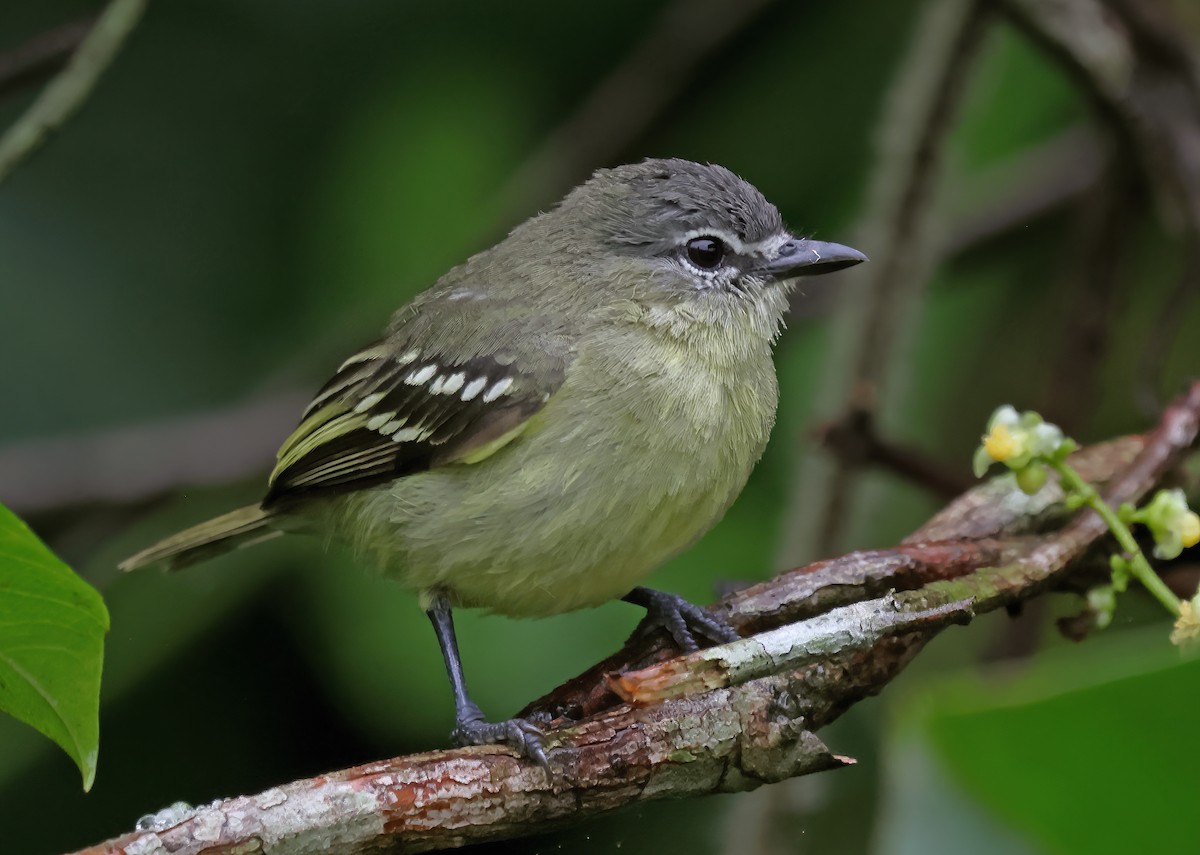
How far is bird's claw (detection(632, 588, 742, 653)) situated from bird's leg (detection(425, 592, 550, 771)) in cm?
41

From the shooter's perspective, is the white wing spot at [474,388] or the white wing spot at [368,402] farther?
the white wing spot at [368,402]

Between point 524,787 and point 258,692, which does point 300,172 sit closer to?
point 258,692

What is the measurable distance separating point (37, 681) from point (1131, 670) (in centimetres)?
153

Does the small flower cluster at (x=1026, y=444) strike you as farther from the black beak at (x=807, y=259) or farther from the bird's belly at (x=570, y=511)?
the black beak at (x=807, y=259)

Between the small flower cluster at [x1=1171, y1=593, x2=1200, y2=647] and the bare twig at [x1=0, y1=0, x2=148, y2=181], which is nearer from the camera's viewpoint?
the small flower cluster at [x1=1171, y1=593, x2=1200, y2=647]

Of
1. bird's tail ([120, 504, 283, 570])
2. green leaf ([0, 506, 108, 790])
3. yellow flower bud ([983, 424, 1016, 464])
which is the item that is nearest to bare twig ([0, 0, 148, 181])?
bird's tail ([120, 504, 283, 570])

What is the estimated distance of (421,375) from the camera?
325 cm

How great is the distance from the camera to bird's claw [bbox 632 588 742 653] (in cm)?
281

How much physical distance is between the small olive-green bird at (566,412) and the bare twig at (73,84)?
3.09 feet

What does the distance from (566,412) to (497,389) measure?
0.19 meters

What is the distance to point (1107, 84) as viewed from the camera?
4.02 meters

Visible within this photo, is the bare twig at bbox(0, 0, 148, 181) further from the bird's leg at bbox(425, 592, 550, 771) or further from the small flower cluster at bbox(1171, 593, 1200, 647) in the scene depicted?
the small flower cluster at bbox(1171, 593, 1200, 647)

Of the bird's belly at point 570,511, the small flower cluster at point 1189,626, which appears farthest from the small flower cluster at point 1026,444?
the bird's belly at point 570,511

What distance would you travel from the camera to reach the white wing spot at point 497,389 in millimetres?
2949
